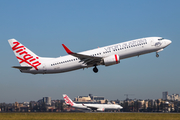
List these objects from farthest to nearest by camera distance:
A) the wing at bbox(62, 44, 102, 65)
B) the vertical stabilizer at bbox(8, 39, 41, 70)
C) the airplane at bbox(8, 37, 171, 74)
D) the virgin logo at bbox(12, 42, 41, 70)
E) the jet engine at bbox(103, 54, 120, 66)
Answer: the vertical stabilizer at bbox(8, 39, 41, 70), the virgin logo at bbox(12, 42, 41, 70), the airplane at bbox(8, 37, 171, 74), the jet engine at bbox(103, 54, 120, 66), the wing at bbox(62, 44, 102, 65)

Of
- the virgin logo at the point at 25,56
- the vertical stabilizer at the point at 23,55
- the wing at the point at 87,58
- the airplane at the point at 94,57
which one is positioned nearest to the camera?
the wing at the point at 87,58

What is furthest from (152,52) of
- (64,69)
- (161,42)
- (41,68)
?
(41,68)

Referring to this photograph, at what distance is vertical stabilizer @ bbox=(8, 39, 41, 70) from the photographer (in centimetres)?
5353

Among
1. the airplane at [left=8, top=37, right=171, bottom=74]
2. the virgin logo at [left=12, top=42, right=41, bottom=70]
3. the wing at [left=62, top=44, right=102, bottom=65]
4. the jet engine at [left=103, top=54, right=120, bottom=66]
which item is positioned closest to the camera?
the wing at [left=62, top=44, right=102, bottom=65]

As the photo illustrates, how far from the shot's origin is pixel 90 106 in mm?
93625

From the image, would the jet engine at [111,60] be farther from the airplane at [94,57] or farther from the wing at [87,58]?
the wing at [87,58]

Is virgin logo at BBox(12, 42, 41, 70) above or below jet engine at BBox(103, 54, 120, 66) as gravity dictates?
above

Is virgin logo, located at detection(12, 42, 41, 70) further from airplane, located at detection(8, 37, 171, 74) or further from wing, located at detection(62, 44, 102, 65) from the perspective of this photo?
wing, located at detection(62, 44, 102, 65)

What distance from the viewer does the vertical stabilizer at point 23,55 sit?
53531mm

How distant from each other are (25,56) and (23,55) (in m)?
0.57

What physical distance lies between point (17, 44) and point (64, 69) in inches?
470

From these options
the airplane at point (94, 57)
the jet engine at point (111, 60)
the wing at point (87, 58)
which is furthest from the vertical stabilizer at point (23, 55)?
the jet engine at point (111, 60)

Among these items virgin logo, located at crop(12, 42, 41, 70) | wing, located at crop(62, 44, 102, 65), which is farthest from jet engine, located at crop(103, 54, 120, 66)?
virgin logo, located at crop(12, 42, 41, 70)

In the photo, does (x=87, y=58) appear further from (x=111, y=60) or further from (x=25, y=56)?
(x=25, y=56)
